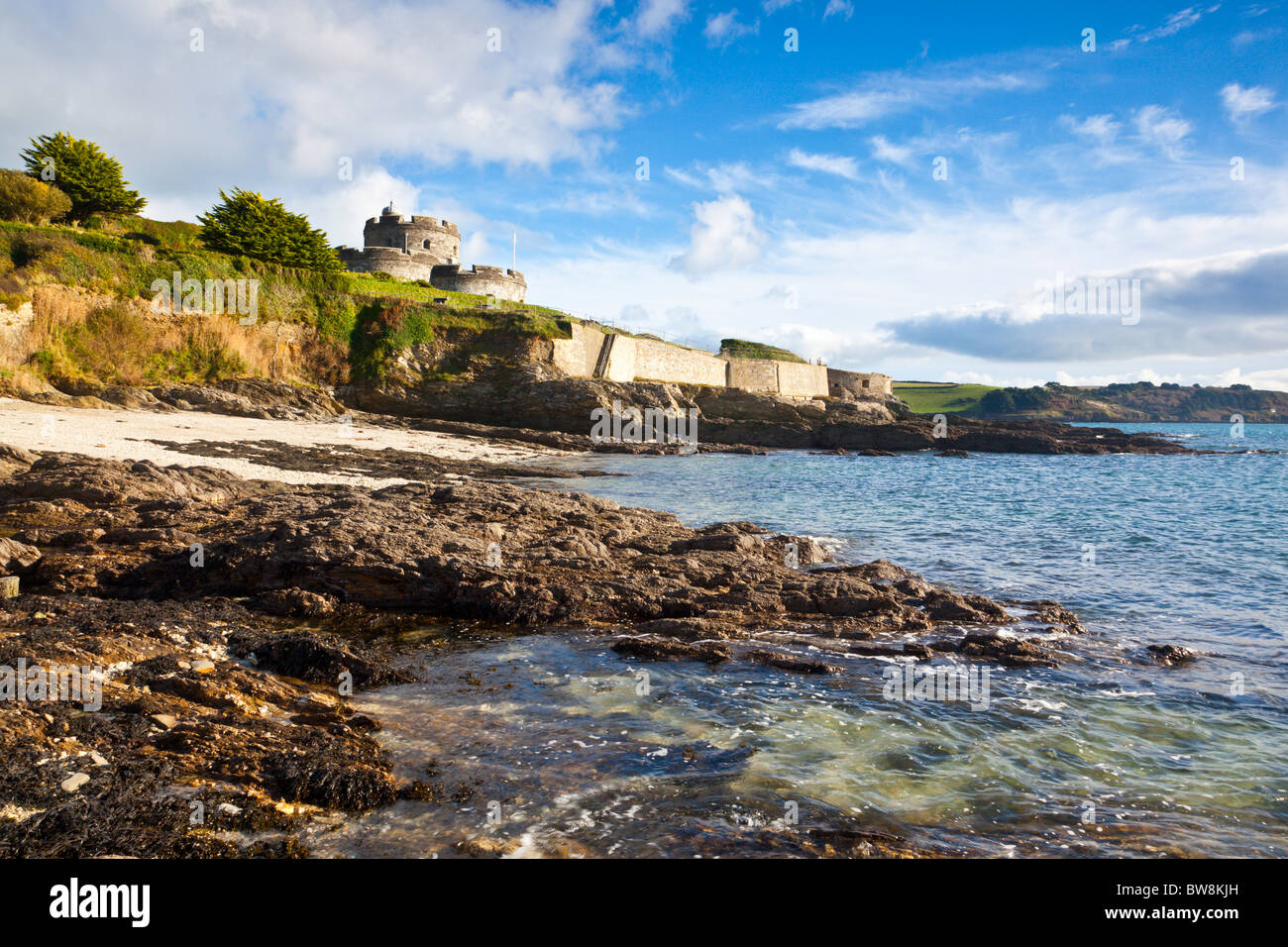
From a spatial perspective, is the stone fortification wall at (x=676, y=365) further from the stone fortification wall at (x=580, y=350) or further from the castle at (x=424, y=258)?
the castle at (x=424, y=258)

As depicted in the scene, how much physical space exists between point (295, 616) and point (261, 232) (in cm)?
3914

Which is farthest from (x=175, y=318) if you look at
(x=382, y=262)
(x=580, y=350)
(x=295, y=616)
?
(x=295, y=616)

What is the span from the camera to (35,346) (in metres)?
29.1

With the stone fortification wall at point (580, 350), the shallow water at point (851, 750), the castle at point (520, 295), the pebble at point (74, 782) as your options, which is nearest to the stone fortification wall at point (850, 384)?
the castle at point (520, 295)

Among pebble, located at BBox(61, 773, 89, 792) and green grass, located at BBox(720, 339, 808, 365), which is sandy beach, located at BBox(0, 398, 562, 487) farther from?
green grass, located at BBox(720, 339, 808, 365)

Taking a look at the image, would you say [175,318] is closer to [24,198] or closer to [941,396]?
[24,198]

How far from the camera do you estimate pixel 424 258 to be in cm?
6406

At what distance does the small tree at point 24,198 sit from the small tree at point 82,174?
56.7 inches

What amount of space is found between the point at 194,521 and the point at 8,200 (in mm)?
32429

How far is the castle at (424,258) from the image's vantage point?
62312 millimetres

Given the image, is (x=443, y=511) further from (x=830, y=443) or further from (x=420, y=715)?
(x=830, y=443)

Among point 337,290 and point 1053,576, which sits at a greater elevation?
point 337,290
